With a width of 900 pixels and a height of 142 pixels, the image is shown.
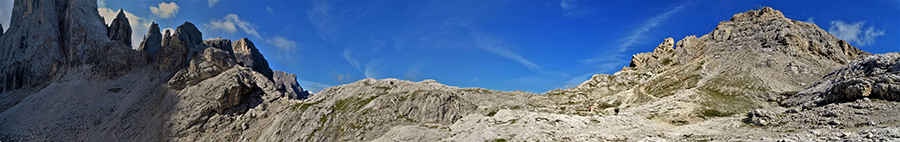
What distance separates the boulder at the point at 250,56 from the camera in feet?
506

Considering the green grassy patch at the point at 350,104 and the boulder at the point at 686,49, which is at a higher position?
the boulder at the point at 686,49

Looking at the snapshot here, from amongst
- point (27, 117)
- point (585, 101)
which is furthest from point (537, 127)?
point (27, 117)

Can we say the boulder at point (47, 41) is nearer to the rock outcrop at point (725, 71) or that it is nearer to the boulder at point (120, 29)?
the boulder at point (120, 29)

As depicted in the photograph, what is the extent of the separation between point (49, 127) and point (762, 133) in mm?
113630

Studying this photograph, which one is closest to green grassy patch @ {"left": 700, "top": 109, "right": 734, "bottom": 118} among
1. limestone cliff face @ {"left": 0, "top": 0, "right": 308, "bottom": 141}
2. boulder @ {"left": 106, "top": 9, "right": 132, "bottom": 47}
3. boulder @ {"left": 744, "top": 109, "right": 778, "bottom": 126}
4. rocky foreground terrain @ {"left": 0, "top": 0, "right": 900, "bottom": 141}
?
rocky foreground terrain @ {"left": 0, "top": 0, "right": 900, "bottom": 141}

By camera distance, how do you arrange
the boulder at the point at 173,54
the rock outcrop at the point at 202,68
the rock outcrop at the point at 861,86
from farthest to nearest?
the boulder at the point at 173,54 < the rock outcrop at the point at 202,68 < the rock outcrop at the point at 861,86

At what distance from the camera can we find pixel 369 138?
62469 millimetres

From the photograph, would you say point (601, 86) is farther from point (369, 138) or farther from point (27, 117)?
point (27, 117)

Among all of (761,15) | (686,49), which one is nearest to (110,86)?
(686,49)

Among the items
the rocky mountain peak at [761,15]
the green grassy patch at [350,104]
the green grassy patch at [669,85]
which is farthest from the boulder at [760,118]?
the green grassy patch at [350,104]

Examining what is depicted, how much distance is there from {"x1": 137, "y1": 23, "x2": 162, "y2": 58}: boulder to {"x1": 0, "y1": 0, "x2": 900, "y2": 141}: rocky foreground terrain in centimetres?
848

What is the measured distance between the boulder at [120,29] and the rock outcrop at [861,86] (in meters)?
148

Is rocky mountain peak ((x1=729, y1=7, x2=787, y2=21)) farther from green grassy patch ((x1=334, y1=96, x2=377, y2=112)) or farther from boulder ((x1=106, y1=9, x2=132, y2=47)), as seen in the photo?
boulder ((x1=106, y1=9, x2=132, y2=47))

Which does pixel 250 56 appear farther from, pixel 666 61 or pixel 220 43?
pixel 666 61
